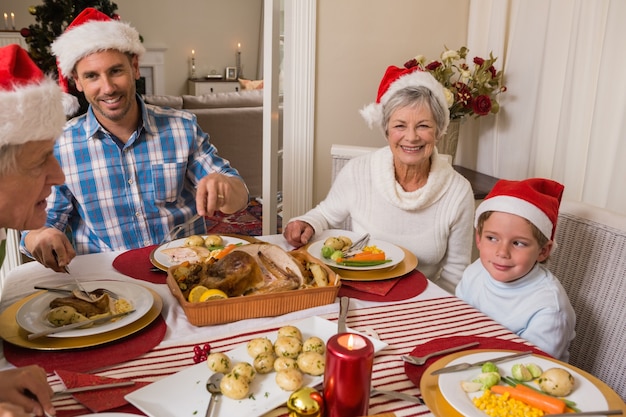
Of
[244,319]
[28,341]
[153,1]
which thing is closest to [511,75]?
[244,319]

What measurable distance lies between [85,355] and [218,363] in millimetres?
270

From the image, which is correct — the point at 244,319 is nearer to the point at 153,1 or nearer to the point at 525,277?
the point at 525,277

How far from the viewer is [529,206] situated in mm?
1335

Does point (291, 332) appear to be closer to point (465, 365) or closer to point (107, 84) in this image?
point (465, 365)

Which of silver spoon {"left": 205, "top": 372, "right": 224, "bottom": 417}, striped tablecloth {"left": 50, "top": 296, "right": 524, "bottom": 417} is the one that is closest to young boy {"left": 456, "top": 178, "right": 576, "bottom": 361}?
striped tablecloth {"left": 50, "top": 296, "right": 524, "bottom": 417}

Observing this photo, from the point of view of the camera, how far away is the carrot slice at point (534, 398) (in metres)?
0.84

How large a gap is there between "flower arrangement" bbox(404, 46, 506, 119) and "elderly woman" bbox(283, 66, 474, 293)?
771 millimetres

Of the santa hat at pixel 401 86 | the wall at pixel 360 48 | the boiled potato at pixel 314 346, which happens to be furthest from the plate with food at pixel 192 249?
the wall at pixel 360 48

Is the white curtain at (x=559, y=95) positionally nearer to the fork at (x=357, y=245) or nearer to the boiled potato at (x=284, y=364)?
the fork at (x=357, y=245)

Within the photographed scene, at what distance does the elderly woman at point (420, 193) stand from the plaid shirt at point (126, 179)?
53 centimetres

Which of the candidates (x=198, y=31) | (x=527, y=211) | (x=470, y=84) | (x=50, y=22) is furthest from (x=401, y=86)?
(x=198, y=31)

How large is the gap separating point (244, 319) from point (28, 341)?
0.41 metres

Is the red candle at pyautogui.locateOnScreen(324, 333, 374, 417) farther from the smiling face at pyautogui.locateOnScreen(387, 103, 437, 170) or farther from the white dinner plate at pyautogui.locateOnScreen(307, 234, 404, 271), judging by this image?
the smiling face at pyautogui.locateOnScreen(387, 103, 437, 170)

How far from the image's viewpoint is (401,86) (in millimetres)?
1848
